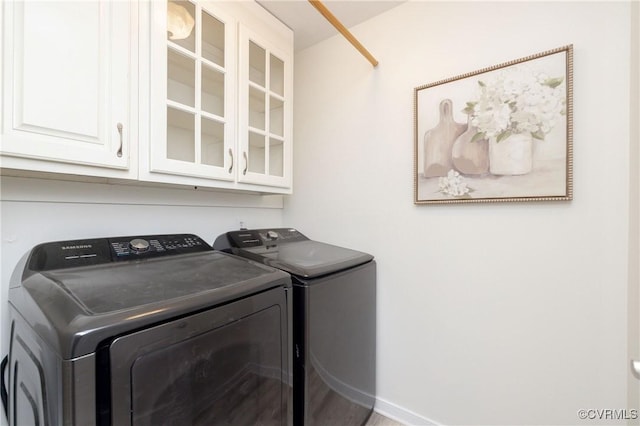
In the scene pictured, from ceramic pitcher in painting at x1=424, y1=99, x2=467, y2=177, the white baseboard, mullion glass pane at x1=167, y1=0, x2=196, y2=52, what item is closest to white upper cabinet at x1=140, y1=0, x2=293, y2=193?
mullion glass pane at x1=167, y1=0, x2=196, y2=52

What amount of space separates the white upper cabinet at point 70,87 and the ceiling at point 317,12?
88 cm

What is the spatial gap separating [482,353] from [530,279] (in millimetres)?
452

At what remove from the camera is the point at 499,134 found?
136 cm

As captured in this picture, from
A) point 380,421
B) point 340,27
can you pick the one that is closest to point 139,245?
point 340,27

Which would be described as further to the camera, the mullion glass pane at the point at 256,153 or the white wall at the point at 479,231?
the mullion glass pane at the point at 256,153

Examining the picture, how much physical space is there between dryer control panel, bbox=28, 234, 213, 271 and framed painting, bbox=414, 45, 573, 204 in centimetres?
130

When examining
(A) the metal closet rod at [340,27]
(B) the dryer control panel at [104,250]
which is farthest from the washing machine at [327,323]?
(A) the metal closet rod at [340,27]

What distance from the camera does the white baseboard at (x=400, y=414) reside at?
159cm

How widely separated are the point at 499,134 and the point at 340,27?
0.93 m

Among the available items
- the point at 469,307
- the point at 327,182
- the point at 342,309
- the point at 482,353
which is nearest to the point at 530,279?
the point at 469,307

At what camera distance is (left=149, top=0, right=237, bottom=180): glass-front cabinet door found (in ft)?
3.94

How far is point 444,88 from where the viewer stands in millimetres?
1521

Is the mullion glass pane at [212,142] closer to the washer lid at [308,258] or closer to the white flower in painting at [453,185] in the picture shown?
the washer lid at [308,258]

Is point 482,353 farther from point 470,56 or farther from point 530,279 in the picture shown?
point 470,56
